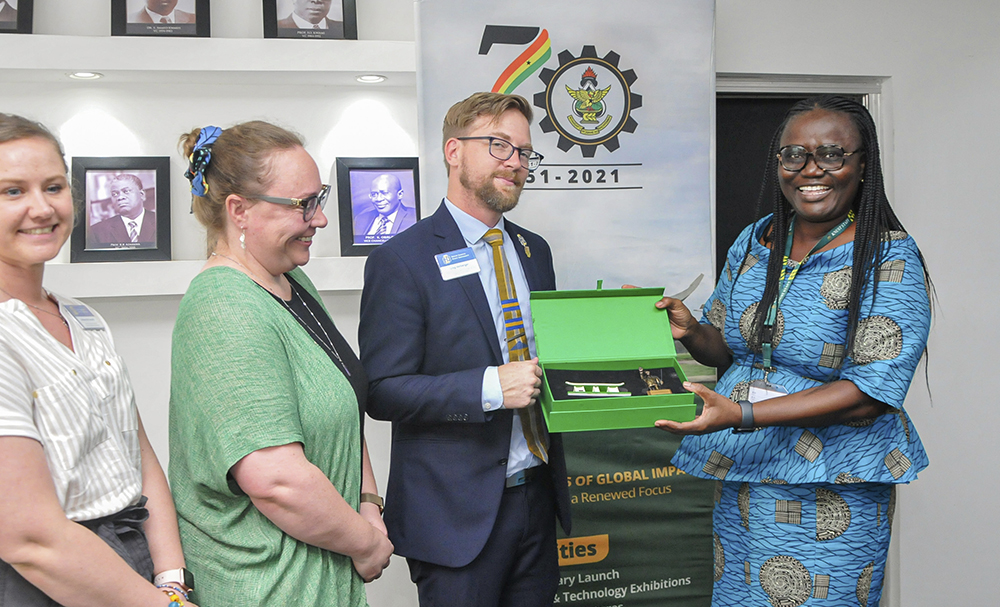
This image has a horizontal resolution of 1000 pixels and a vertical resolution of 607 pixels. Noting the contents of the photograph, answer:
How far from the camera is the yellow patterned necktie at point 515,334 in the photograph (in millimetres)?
1979

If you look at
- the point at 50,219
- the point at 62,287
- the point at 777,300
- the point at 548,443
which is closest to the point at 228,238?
the point at 50,219

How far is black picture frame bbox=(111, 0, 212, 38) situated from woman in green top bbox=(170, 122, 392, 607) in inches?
58.7

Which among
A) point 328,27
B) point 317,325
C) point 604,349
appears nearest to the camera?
point 317,325

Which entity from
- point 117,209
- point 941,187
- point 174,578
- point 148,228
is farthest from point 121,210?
point 941,187

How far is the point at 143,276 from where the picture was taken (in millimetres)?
2799

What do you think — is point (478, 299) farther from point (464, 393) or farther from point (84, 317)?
point (84, 317)

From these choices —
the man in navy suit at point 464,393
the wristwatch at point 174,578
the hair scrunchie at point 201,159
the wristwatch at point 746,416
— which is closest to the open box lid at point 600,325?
the man in navy suit at point 464,393

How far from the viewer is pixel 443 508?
1897mm

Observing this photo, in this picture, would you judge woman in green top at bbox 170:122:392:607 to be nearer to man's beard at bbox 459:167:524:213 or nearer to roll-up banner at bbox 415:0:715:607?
man's beard at bbox 459:167:524:213

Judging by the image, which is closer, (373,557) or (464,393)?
(373,557)

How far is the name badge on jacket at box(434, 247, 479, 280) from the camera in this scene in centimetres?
193

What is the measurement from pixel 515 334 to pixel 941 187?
2769 mm

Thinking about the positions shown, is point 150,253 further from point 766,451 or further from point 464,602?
point 766,451

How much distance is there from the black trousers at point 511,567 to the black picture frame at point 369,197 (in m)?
1.39
